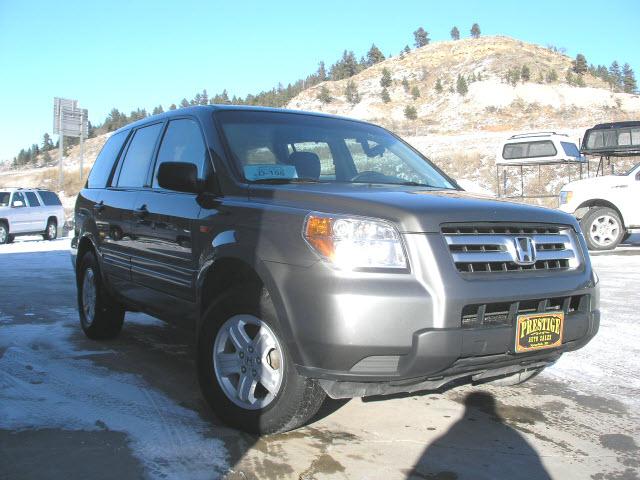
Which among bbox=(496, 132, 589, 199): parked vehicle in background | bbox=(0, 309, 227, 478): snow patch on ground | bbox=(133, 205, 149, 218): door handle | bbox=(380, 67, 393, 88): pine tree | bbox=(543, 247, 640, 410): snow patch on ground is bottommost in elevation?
bbox=(0, 309, 227, 478): snow patch on ground

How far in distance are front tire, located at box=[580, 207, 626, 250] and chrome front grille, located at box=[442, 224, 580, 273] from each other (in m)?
9.93

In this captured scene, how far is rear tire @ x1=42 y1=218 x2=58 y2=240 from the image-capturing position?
20.6 m

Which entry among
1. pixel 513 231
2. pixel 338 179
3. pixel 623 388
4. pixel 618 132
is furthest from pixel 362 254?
pixel 618 132

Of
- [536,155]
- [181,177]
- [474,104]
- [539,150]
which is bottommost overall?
[181,177]

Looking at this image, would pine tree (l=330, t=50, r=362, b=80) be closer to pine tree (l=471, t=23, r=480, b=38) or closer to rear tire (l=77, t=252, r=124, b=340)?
pine tree (l=471, t=23, r=480, b=38)

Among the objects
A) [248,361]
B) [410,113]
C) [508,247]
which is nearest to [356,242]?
[508,247]

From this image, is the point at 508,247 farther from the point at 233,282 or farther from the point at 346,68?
the point at 346,68

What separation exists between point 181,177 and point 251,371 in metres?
1.20

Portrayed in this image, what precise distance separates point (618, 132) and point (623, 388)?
20305mm

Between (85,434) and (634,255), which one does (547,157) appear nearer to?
(634,255)

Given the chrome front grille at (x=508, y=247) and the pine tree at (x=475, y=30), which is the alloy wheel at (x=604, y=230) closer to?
the chrome front grille at (x=508, y=247)

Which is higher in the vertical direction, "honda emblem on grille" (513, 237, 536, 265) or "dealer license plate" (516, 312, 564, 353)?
"honda emblem on grille" (513, 237, 536, 265)

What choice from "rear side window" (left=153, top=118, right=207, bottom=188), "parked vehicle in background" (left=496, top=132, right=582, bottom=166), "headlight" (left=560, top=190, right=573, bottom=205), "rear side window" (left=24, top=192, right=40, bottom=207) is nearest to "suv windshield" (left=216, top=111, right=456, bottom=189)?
"rear side window" (left=153, top=118, right=207, bottom=188)

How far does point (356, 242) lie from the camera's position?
2822mm
